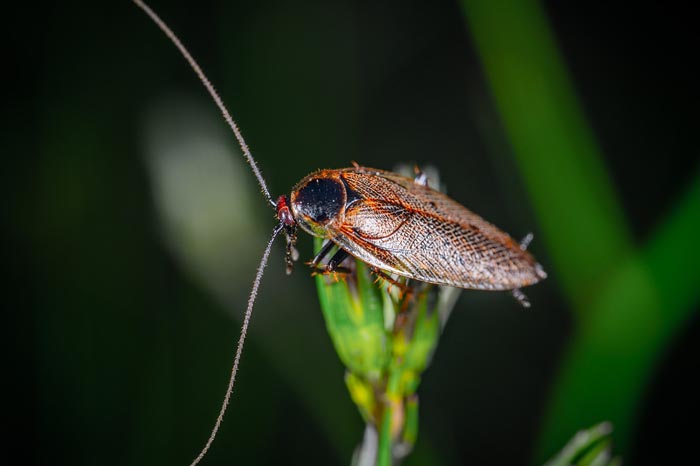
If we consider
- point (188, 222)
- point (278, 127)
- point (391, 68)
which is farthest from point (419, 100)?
point (188, 222)

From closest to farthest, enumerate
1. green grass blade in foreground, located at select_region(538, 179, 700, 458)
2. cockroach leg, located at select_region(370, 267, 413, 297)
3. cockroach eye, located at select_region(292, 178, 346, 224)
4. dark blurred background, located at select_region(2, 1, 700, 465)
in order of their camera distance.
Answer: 1. cockroach leg, located at select_region(370, 267, 413, 297)
2. cockroach eye, located at select_region(292, 178, 346, 224)
3. green grass blade in foreground, located at select_region(538, 179, 700, 458)
4. dark blurred background, located at select_region(2, 1, 700, 465)

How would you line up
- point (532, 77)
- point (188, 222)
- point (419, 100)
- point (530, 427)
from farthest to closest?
point (419, 100) < point (530, 427) < point (532, 77) < point (188, 222)

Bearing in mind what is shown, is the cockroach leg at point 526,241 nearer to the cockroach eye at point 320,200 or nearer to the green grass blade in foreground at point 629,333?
the green grass blade in foreground at point 629,333

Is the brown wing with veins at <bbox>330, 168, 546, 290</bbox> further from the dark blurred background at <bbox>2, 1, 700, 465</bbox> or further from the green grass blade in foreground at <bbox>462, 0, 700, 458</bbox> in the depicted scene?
the dark blurred background at <bbox>2, 1, 700, 465</bbox>

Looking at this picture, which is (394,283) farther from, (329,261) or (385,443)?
(385,443)

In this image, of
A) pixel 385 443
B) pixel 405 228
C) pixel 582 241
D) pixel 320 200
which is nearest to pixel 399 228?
pixel 405 228

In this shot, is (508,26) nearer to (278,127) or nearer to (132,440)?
(278,127)

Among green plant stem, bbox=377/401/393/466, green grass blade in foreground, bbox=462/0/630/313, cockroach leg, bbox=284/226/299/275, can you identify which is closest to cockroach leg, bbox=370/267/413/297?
green plant stem, bbox=377/401/393/466

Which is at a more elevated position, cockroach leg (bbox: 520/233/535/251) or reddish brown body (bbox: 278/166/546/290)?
reddish brown body (bbox: 278/166/546/290)
